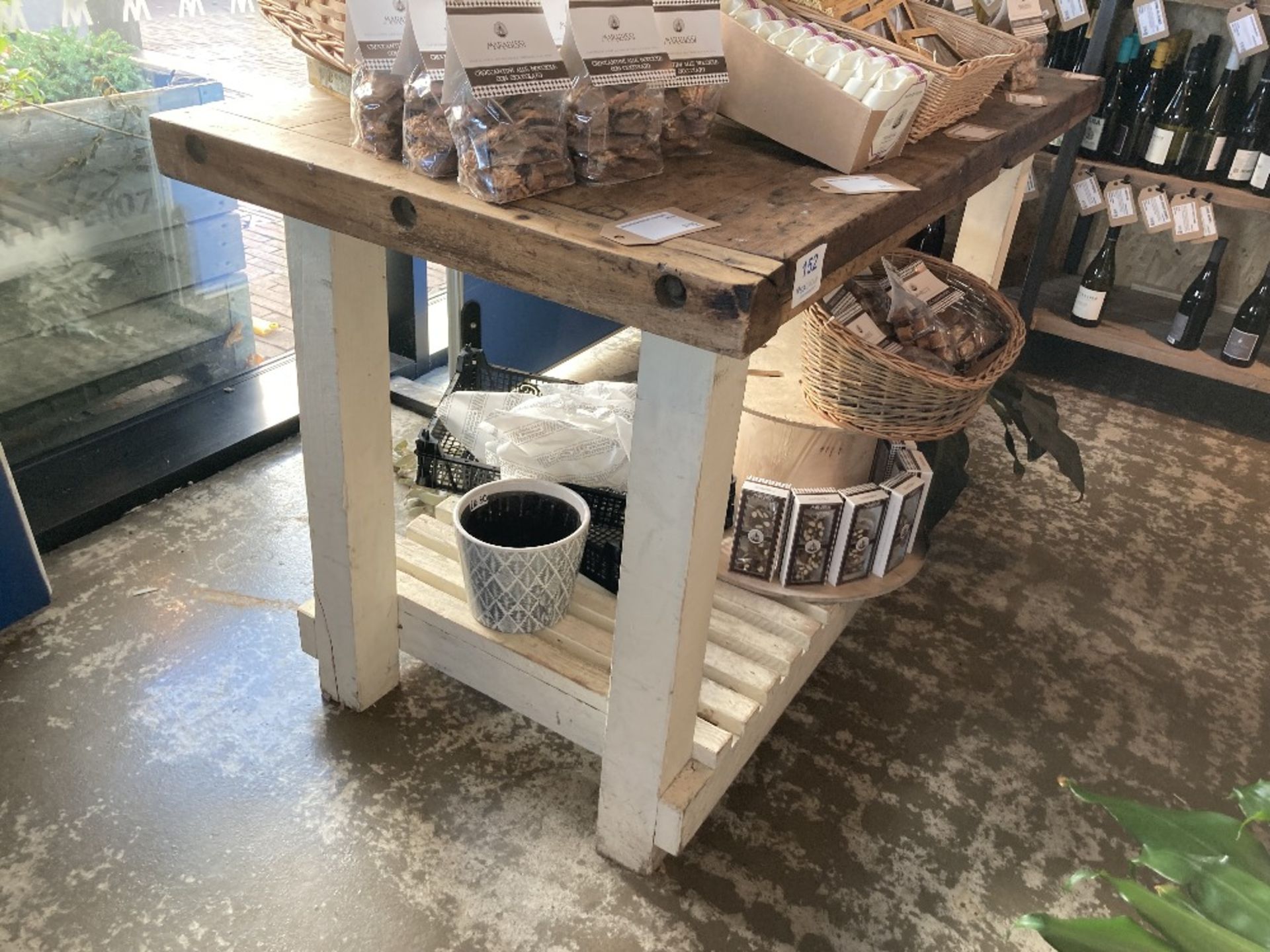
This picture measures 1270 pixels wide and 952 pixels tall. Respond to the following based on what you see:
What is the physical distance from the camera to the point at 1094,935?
0.95m

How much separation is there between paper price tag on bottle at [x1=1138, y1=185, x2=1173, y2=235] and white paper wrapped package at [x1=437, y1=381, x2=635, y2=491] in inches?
75.2

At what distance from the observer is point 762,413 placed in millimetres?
1670

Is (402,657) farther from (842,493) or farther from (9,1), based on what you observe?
(9,1)

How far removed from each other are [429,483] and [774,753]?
35.4 inches

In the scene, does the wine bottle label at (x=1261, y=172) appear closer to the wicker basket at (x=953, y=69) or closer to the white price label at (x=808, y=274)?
the wicker basket at (x=953, y=69)

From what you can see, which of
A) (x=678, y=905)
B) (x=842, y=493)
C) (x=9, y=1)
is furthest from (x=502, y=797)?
(x=9, y=1)

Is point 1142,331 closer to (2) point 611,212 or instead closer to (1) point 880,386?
(1) point 880,386

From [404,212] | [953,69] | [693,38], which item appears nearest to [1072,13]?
[953,69]

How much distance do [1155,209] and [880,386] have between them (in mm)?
1973

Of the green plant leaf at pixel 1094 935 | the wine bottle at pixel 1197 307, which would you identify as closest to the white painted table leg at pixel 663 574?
the green plant leaf at pixel 1094 935

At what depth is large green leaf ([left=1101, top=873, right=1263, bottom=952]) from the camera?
0.90 metres

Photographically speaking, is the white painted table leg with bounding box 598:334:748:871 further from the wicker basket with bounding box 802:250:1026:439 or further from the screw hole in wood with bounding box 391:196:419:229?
the wicker basket with bounding box 802:250:1026:439

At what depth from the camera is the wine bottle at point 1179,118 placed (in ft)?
9.84

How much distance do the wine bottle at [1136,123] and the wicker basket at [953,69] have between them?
5.30 feet
